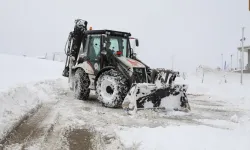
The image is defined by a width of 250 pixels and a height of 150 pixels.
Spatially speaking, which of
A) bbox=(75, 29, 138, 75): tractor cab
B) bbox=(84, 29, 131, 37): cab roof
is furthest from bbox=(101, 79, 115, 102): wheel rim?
bbox=(84, 29, 131, 37): cab roof

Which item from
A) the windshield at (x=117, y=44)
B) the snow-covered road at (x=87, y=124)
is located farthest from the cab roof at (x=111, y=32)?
the snow-covered road at (x=87, y=124)

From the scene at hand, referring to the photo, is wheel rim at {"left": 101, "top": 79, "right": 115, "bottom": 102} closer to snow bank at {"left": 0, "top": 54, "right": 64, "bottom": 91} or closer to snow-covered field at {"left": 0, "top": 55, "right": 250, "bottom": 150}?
snow-covered field at {"left": 0, "top": 55, "right": 250, "bottom": 150}

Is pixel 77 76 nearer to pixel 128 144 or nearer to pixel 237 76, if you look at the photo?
pixel 128 144

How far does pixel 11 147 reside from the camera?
437 cm

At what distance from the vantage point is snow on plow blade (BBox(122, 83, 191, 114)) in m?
7.20

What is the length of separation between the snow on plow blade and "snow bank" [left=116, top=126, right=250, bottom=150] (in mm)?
1767

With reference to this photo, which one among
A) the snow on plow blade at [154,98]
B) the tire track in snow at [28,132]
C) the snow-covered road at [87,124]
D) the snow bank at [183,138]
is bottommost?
the snow-covered road at [87,124]

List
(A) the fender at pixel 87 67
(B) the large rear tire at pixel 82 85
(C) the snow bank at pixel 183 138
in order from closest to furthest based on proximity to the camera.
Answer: (C) the snow bank at pixel 183 138
(A) the fender at pixel 87 67
(B) the large rear tire at pixel 82 85

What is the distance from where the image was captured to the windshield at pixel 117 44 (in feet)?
29.5

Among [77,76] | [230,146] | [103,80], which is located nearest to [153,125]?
[230,146]

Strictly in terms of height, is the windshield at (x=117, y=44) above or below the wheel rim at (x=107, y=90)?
above

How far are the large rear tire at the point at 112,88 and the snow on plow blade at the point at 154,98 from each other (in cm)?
53

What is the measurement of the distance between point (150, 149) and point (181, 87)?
3987 mm

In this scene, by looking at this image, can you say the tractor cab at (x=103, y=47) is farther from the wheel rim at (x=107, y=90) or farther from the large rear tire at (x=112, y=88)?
the wheel rim at (x=107, y=90)
